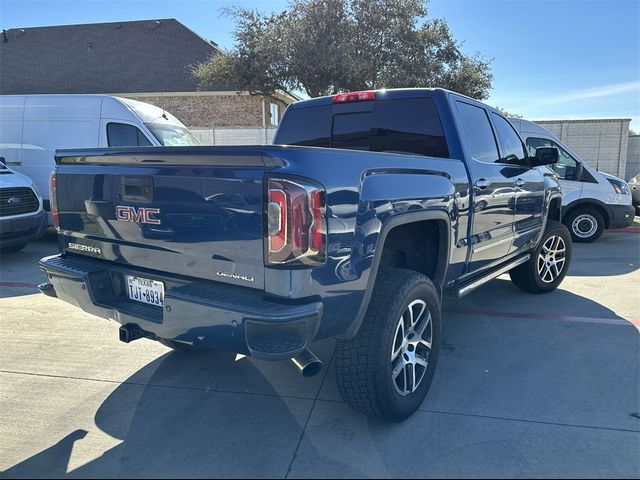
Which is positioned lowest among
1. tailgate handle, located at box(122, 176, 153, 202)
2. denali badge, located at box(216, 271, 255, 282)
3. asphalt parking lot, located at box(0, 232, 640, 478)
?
asphalt parking lot, located at box(0, 232, 640, 478)

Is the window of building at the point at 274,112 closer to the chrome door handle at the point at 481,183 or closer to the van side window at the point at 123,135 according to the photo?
the van side window at the point at 123,135

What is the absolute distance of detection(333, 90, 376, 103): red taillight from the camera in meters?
4.04

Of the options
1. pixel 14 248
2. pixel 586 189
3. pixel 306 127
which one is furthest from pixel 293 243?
pixel 586 189

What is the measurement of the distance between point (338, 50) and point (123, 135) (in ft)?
32.2

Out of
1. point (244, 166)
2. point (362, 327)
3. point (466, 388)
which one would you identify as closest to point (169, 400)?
point (362, 327)

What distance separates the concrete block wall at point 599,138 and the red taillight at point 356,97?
13717mm

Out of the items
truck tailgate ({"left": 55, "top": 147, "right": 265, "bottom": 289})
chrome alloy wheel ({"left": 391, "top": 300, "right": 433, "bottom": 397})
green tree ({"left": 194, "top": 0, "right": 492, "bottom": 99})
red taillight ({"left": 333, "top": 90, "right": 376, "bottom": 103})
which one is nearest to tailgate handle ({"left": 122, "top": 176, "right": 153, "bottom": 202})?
truck tailgate ({"left": 55, "top": 147, "right": 265, "bottom": 289})

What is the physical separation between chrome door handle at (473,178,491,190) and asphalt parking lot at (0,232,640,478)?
1.37m

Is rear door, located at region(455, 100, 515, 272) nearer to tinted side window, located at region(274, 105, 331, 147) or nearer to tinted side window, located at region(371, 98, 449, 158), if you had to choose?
tinted side window, located at region(371, 98, 449, 158)

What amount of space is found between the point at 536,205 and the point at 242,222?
381 centimetres

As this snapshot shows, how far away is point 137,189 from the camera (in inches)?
108

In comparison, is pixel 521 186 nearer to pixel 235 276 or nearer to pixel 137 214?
pixel 235 276

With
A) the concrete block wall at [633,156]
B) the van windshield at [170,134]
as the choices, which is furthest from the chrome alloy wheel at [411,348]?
the concrete block wall at [633,156]

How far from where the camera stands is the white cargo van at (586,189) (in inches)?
356
